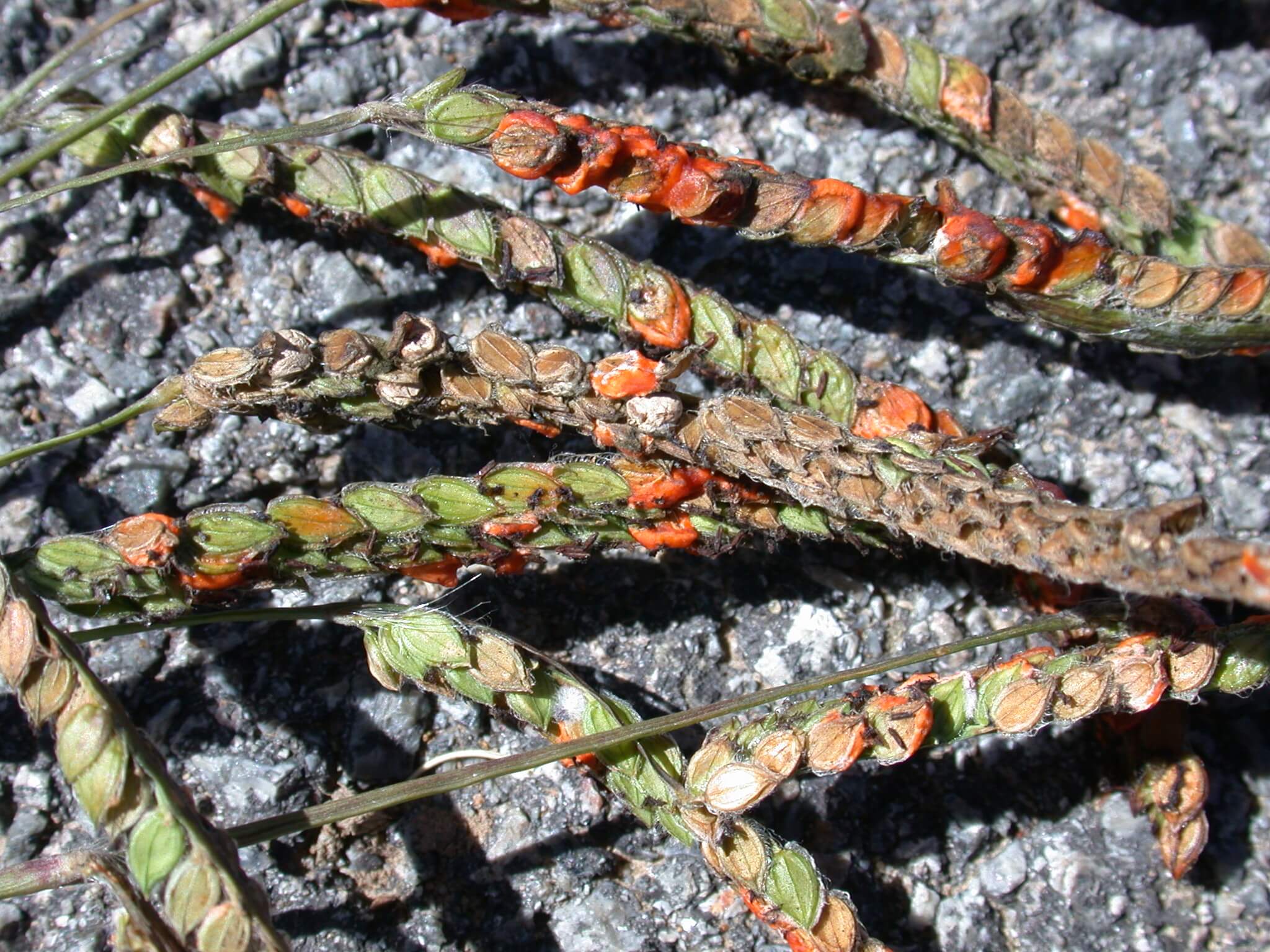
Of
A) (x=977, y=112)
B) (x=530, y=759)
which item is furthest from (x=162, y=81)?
(x=977, y=112)

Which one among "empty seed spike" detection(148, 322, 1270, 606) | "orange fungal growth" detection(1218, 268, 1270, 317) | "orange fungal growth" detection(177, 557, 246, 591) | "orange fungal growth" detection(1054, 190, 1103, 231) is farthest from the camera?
"orange fungal growth" detection(1054, 190, 1103, 231)

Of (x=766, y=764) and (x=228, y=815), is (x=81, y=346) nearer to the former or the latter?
(x=228, y=815)

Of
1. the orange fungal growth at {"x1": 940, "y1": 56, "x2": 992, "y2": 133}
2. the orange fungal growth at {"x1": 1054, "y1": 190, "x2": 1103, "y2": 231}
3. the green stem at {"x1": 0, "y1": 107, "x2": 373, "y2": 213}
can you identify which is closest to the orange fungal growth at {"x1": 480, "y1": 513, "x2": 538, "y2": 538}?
the green stem at {"x1": 0, "y1": 107, "x2": 373, "y2": 213}

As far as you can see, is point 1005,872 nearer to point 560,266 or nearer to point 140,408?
point 560,266

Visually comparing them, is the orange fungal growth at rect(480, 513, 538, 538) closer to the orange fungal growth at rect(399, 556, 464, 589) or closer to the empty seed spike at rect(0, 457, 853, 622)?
the empty seed spike at rect(0, 457, 853, 622)

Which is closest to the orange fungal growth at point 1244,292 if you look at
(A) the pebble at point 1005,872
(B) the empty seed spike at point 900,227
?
(B) the empty seed spike at point 900,227
